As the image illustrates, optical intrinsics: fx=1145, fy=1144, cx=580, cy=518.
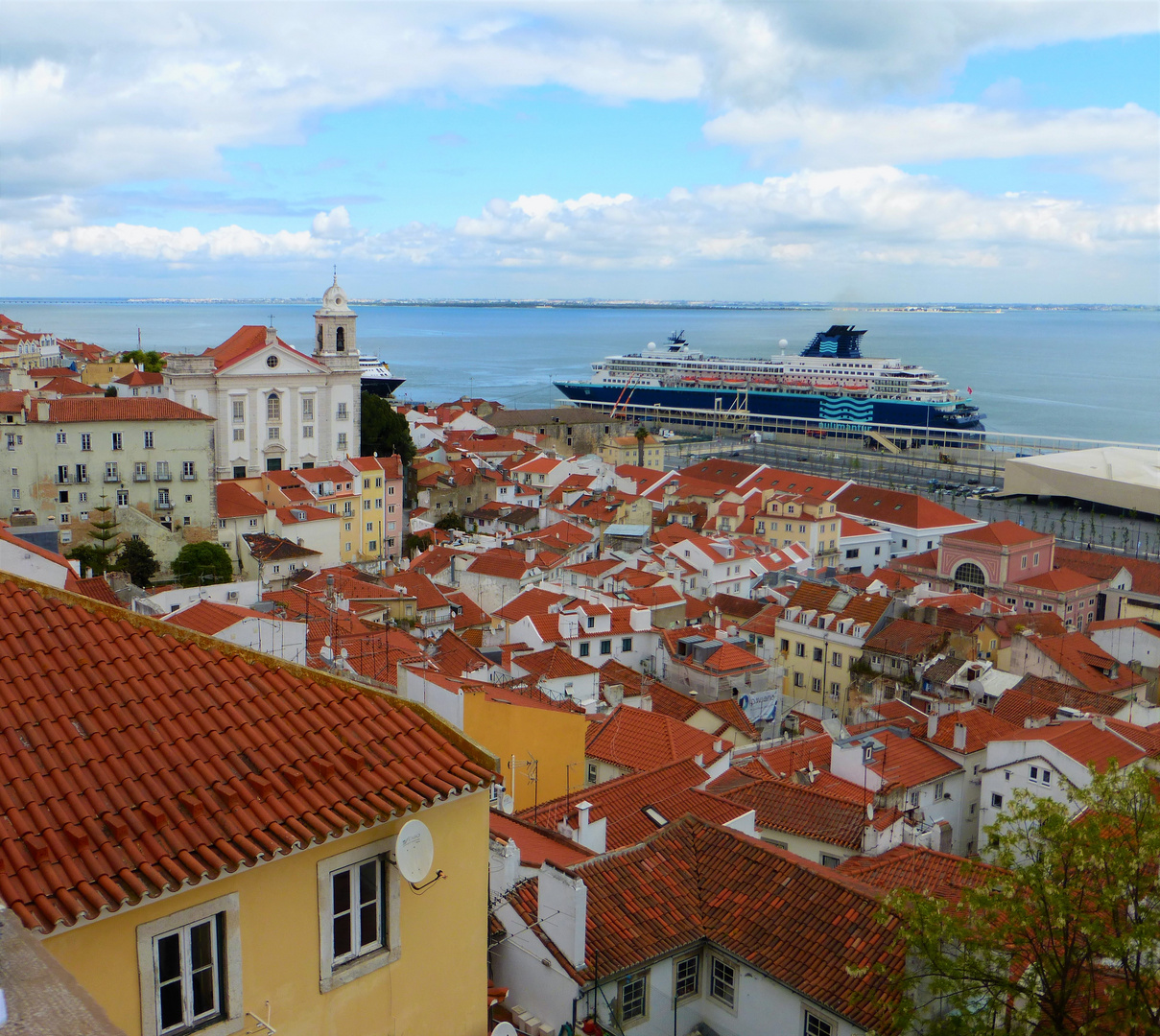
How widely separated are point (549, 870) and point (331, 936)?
10.5ft

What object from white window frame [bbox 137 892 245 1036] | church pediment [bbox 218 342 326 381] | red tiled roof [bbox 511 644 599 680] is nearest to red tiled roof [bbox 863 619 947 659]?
red tiled roof [bbox 511 644 599 680]

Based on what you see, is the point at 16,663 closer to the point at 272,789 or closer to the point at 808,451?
the point at 272,789

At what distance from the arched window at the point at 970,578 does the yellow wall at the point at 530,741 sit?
26.3 metres

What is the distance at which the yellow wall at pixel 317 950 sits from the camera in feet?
10.2

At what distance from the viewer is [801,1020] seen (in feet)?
22.7

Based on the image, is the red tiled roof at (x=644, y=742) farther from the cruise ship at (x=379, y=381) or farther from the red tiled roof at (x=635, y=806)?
the cruise ship at (x=379, y=381)

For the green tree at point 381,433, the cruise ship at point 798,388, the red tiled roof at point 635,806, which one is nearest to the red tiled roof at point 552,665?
the red tiled roof at point 635,806

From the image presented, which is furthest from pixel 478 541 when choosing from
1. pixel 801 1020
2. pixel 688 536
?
pixel 801 1020

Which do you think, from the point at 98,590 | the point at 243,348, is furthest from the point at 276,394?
the point at 98,590

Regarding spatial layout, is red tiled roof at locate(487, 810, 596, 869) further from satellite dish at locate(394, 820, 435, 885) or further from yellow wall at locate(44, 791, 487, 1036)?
satellite dish at locate(394, 820, 435, 885)

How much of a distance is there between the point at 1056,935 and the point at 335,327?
4454 centimetres

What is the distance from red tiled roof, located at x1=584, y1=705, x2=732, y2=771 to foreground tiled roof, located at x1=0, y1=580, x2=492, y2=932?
A: 9.68 m

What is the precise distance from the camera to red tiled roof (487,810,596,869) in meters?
7.68

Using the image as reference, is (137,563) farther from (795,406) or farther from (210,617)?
(795,406)
